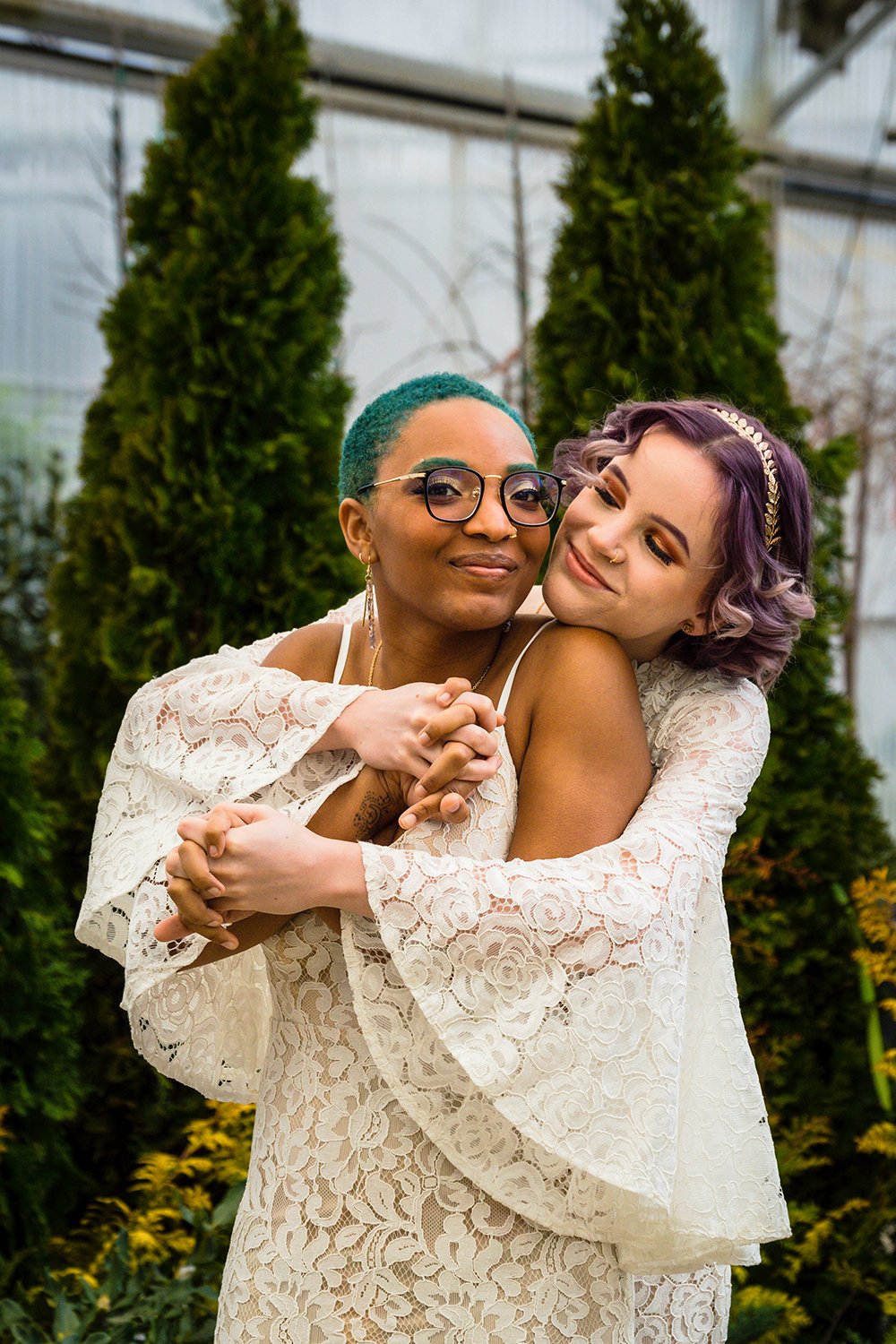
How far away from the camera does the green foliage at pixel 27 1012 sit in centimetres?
361

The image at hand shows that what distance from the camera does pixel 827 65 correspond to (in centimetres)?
809

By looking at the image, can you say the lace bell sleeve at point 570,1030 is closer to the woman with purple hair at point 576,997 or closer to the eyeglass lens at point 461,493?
the woman with purple hair at point 576,997

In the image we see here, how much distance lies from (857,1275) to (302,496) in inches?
111

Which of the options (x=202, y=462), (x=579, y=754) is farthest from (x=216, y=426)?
(x=579, y=754)

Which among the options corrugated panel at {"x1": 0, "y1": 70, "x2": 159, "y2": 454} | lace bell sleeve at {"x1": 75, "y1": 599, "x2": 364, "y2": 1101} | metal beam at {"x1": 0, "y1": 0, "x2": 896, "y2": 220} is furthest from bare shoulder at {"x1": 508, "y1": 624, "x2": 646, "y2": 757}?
corrugated panel at {"x1": 0, "y1": 70, "x2": 159, "y2": 454}

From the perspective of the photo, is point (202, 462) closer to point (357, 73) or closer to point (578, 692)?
point (578, 692)

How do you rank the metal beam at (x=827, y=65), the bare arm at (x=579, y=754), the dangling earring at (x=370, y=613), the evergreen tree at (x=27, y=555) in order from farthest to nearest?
1. the metal beam at (x=827, y=65)
2. the evergreen tree at (x=27, y=555)
3. the dangling earring at (x=370, y=613)
4. the bare arm at (x=579, y=754)

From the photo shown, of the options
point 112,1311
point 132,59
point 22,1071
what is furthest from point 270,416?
point 132,59

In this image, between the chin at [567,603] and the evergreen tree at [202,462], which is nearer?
the chin at [567,603]

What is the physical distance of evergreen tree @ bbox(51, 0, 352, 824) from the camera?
415 cm

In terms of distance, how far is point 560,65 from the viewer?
25.2 feet

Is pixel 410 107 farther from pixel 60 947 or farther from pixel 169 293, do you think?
pixel 60 947

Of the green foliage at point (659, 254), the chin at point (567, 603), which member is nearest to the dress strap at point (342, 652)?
the chin at point (567, 603)

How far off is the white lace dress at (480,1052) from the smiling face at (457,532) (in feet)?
0.60
